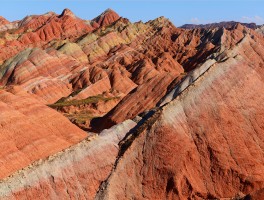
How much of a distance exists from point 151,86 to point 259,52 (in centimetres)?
1964

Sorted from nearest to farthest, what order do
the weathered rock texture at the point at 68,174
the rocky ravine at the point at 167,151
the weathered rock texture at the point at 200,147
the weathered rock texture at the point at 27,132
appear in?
the weathered rock texture at the point at 68,174
the rocky ravine at the point at 167,151
the weathered rock texture at the point at 200,147
the weathered rock texture at the point at 27,132

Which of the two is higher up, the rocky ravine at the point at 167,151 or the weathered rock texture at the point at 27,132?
the rocky ravine at the point at 167,151

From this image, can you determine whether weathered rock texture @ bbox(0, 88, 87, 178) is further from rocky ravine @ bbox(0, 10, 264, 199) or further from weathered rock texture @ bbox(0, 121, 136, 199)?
weathered rock texture @ bbox(0, 121, 136, 199)

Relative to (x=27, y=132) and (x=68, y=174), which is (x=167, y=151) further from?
(x=27, y=132)

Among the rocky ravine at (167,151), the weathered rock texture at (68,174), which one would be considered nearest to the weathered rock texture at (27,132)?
the rocky ravine at (167,151)

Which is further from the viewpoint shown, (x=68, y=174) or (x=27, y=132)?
(x=27, y=132)

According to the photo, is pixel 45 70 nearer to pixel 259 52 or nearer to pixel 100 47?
pixel 100 47

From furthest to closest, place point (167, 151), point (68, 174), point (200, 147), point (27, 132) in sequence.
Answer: point (27, 132) → point (200, 147) → point (167, 151) → point (68, 174)

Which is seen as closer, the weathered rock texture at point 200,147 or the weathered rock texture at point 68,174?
the weathered rock texture at point 68,174

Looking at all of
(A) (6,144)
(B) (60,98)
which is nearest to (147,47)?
(B) (60,98)

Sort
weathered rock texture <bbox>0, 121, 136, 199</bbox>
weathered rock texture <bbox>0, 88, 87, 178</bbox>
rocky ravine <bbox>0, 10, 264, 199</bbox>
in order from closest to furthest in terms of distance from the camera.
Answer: weathered rock texture <bbox>0, 121, 136, 199</bbox> < rocky ravine <bbox>0, 10, 264, 199</bbox> < weathered rock texture <bbox>0, 88, 87, 178</bbox>

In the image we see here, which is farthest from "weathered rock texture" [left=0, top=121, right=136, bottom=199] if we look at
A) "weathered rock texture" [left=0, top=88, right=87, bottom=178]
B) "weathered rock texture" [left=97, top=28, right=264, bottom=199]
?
"weathered rock texture" [left=0, top=88, right=87, bottom=178]

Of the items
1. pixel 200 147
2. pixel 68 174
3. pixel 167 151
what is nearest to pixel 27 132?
pixel 68 174

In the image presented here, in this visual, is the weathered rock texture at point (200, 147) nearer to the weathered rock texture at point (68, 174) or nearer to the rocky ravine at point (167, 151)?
the rocky ravine at point (167, 151)
